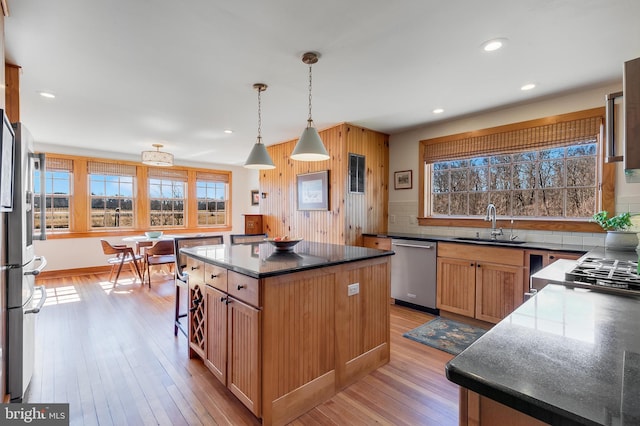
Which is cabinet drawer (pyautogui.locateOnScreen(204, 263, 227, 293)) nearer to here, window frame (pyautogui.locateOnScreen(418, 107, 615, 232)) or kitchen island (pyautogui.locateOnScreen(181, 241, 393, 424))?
kitchen island (pyautogui.locateOnScreen(181, 241, 393, 424))

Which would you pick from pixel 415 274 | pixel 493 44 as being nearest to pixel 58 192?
pixel 415 274

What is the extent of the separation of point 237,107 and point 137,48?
4.46 feet

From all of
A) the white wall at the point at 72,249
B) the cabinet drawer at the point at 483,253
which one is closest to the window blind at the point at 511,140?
the cabinet drawer at the point at 483,253

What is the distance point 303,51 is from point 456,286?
2.85 m

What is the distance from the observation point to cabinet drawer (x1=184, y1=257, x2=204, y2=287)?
235cm

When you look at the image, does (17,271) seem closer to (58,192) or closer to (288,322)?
(288,322)

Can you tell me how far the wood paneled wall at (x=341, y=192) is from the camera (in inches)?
163

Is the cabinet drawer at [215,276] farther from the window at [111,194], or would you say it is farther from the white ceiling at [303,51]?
the window at [111,194]

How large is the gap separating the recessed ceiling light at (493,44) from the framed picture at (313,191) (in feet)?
8.05

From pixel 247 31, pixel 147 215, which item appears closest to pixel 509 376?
pixel 247 31

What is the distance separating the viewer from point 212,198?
7.67 meters

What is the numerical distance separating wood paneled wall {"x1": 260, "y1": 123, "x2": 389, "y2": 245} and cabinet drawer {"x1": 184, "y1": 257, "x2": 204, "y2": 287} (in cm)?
210

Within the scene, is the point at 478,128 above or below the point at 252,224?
above

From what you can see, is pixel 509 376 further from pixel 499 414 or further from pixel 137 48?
pixel 137 48
